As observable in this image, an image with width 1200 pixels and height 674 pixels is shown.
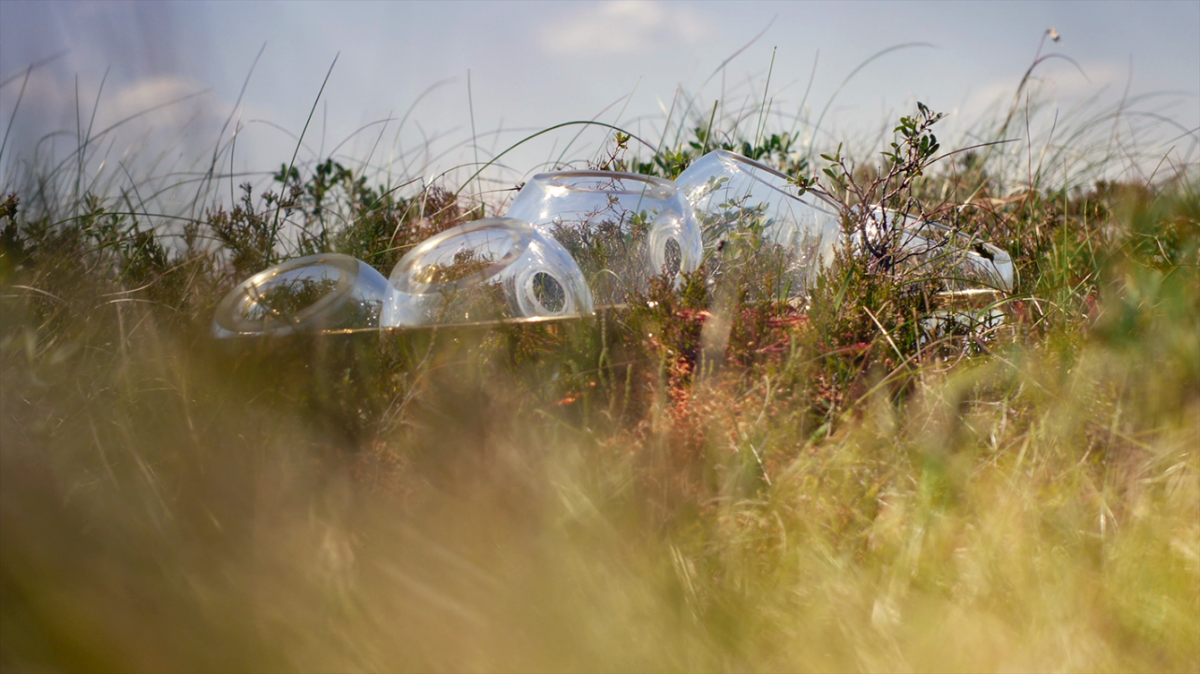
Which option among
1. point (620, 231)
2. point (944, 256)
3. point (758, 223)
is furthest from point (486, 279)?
point (944, 256)

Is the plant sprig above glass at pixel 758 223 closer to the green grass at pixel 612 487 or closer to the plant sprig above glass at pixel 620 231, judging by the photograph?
the plant sprig above glass at pixel 620 231

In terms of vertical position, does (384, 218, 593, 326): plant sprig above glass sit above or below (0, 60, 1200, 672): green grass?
above

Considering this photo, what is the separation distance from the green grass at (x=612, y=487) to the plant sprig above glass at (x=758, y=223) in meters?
0.32

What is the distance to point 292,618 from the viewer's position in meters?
1.30

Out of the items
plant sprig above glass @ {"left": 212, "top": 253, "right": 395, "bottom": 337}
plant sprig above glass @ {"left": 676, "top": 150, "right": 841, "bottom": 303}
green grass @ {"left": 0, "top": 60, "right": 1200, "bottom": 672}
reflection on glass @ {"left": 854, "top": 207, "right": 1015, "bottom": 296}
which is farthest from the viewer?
plant sprig above glass @ {"left": 676, "top": 150, "right": 841, "bottom": 303}

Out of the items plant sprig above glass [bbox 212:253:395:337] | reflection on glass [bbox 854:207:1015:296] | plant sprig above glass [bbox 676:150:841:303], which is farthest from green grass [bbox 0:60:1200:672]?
plant sprig above glass [bbox 676:150:841:303]

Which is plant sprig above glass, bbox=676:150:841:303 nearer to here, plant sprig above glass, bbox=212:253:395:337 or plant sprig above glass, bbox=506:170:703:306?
plant sprig above glass, bbox=506:170:703:306

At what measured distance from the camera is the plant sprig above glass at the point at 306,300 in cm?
185

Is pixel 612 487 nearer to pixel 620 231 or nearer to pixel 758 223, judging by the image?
pixel 620 231

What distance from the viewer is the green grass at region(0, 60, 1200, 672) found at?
4.25 feet

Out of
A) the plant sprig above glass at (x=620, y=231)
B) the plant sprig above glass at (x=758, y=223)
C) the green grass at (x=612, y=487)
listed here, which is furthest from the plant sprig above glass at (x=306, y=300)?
the plant sprig above glass at (x=758, y=223)

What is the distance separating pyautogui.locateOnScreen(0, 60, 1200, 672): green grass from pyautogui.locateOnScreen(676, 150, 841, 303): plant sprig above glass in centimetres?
32

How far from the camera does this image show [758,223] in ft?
8.04

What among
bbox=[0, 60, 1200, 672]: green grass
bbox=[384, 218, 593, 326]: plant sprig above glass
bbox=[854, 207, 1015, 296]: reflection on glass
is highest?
bbox=[384, 218, 593, 326]: plant sprig above glass
